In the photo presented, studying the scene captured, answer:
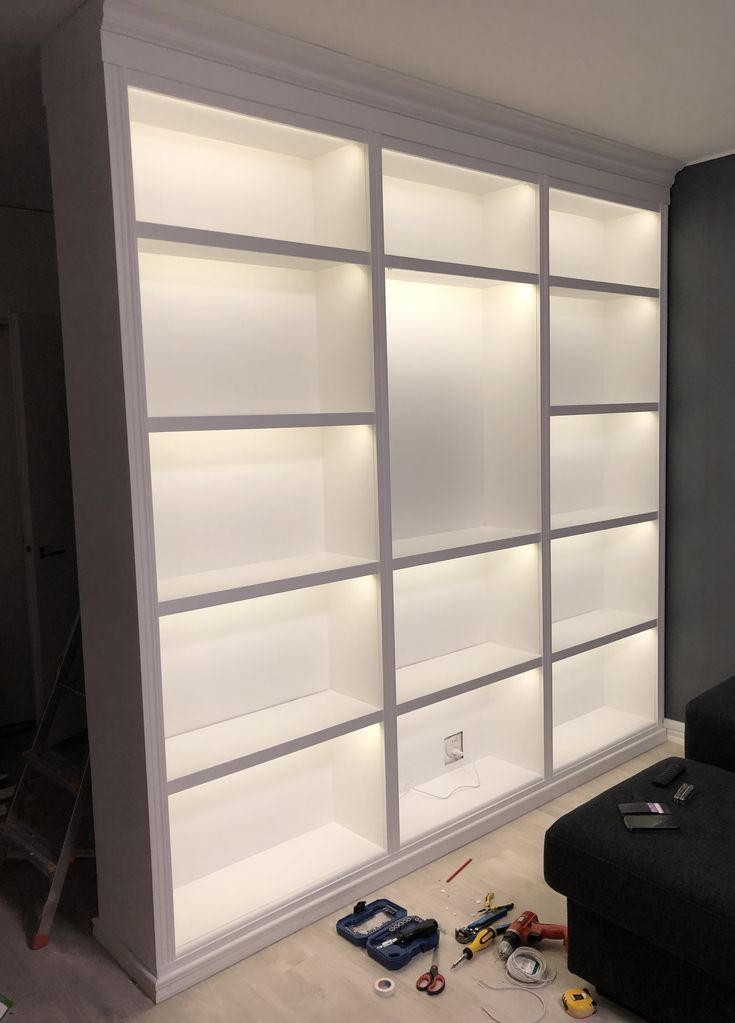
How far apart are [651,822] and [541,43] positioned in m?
2.15

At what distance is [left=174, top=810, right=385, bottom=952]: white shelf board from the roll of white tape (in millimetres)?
388

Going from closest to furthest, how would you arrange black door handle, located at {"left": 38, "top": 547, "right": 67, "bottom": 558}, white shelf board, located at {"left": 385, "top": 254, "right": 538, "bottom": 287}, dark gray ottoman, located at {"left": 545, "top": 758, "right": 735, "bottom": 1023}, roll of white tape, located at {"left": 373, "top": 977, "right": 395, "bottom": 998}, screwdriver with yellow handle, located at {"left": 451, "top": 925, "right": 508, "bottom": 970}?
dark gray ottoman, located at {"left": 545, "top": 758, "right": 735, "bottom": 1023} < roll of white tape, located at {"left": 373, "top": 977, "right": 395, "bottom": 998} < screwdriver with yellow handle, located at {"left": 451, "top": 925, "right": 508, "bottom": 970} < white shelf board, located at {"left": 385, "top": 254, "right": 538, "bottom": 287} < black door handle, located at {"left": 38, "top": 547, "right": 67, "bottom": 558}

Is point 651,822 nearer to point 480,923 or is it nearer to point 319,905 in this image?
point 480,923

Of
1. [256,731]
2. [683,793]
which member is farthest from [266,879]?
[683,793]

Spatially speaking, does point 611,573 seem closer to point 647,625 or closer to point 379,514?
point 647,625

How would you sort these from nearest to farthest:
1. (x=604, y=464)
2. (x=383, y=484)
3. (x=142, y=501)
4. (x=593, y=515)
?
1. (x=142, y=501)
2. (x=383, y=484)
3. (x=593, y=515)
4. (x=604, y=464)

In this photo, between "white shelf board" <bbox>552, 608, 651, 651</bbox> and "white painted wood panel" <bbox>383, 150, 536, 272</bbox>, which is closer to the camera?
"white painted wood panel" <bbox>383, 150, 536, 272</bbox>

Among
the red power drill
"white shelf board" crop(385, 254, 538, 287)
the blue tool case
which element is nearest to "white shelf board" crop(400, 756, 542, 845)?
the blue tool case

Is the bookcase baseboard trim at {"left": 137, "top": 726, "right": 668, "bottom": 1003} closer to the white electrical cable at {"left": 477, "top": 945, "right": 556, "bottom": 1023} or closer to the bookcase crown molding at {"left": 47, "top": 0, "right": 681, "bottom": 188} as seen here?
the white electrical cable at {"left": 477, "top": 945, "right": 556, "bottom": 1023}

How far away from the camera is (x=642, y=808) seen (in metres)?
2.26

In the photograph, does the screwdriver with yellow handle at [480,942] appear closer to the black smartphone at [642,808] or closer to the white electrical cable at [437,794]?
the black smartphone at [642,808]

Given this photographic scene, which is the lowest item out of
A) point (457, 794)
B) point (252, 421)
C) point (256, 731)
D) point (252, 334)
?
point (457, 794)

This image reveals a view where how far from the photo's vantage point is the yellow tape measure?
2.18 m

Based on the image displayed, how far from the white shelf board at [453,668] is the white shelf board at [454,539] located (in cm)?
48
